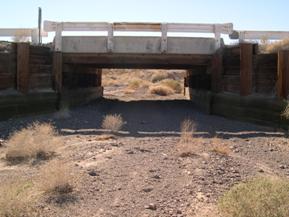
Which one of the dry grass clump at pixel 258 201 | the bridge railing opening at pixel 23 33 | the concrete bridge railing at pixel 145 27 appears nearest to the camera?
the dry grass clump at pixel 258 201

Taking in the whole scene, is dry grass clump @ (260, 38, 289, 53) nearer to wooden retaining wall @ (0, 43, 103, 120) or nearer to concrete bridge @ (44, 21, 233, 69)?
concrete bridge @ (44, 21, 233, 69)

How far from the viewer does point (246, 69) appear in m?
20.1

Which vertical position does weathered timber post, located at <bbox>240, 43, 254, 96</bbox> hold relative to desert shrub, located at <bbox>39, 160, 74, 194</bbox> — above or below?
above

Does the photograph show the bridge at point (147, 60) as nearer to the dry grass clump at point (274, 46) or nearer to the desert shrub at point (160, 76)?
the dry grass clump at point (274, 46)

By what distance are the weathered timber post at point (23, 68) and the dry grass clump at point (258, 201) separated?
14.9m

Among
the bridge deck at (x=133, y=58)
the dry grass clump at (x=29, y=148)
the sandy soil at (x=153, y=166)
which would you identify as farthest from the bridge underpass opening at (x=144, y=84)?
the dry grass clump at (x=29, y=148)

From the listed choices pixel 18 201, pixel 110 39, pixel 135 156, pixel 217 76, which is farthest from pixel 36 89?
pixel 18 201

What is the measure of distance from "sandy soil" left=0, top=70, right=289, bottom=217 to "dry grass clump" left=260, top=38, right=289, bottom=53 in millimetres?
4408

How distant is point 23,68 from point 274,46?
34.6ft

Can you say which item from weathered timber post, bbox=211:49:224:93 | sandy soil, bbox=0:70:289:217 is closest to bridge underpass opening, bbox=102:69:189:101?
weathered timber post, bbox=211:49:224:93

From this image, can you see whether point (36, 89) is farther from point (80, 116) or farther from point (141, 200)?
point (141, 200)

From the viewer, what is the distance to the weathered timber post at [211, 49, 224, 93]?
73.7ft

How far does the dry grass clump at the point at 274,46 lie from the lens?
21.8 metres

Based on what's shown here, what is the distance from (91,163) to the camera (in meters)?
11.0
